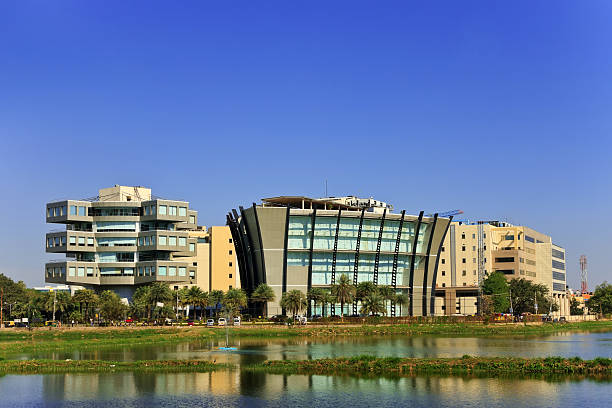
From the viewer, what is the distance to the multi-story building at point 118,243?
176 m

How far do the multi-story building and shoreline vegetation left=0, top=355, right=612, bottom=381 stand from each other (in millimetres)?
101759

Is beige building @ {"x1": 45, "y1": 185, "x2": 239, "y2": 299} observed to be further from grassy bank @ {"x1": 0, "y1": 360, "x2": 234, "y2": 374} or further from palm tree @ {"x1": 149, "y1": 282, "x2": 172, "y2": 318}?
grassy bank @ {"x1": 0, "y1": 360, "x2": 234, "y2": 374}

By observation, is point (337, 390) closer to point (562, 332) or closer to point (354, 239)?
point (562, 332)

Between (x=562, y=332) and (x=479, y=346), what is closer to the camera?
(x=479, y=346)

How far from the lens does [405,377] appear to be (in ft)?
217

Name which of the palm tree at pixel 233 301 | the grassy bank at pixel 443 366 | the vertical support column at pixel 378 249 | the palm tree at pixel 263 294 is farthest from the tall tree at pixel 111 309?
the grassy bank at pixel 443 366

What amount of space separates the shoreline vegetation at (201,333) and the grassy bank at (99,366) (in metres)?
15.1

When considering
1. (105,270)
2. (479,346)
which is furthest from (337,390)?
(105,270)

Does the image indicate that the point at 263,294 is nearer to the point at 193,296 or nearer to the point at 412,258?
the point at 193,296

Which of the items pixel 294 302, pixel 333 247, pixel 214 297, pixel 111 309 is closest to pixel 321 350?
pixel 294 302

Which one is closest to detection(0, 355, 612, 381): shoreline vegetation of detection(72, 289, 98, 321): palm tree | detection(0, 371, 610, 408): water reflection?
detection(0, 371, 610, 408): water reflection

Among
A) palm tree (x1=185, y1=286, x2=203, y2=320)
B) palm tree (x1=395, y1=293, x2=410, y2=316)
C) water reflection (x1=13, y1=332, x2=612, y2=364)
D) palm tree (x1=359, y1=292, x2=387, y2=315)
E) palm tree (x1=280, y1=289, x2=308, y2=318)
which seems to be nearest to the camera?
water reflection (x1=13, y1=332, x2=612, y2=364)

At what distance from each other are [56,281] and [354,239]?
2883 inches

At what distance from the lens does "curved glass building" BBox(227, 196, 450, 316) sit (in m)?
174
